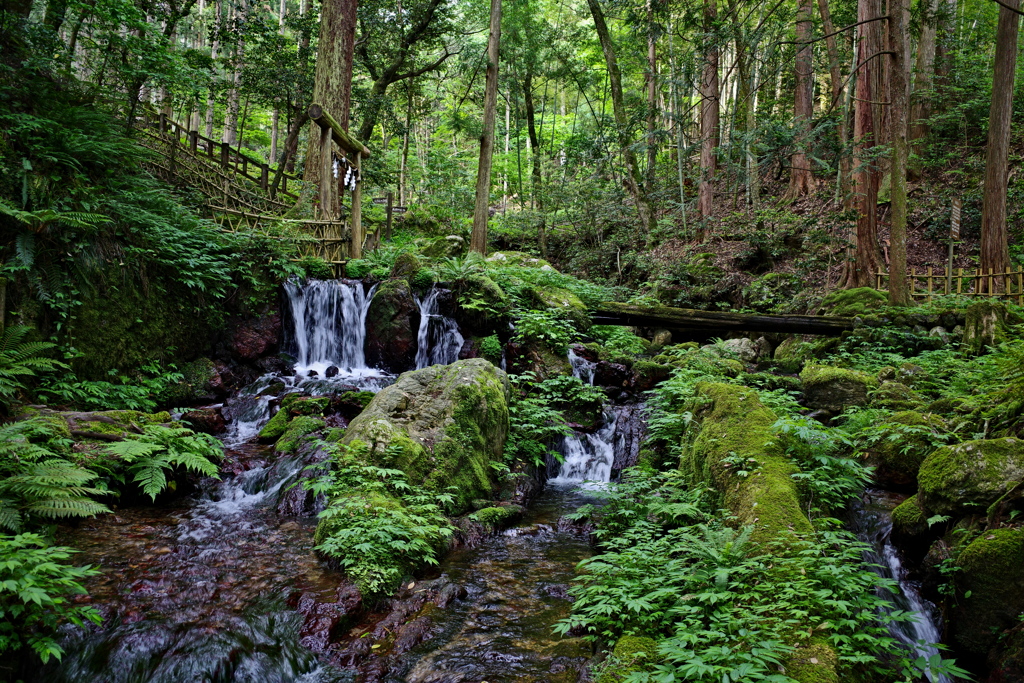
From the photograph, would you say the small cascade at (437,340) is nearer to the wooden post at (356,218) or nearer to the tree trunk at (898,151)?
the wooden post at (356,218)

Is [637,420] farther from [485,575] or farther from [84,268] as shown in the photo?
[84,268]

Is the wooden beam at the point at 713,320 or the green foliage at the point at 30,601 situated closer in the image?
the green foliage at the point at 30,601

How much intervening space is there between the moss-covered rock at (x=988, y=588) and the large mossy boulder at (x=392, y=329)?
9862 mm

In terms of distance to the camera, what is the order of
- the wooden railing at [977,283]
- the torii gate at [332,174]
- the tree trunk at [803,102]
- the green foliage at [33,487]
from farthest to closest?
the tree trunk at [803,102] → the torii gate at [332,174] → the wooden railing at [977,283] → the green foliage at [33,487]

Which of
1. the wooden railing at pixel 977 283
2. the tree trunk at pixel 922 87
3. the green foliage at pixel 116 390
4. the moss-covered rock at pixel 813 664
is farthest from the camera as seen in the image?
the tree trunk at pixel 922 87

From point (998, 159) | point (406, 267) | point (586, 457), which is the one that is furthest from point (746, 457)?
point (998, 159)

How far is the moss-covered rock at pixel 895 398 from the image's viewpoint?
6.92 m

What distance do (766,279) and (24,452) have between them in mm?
16894

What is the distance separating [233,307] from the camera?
36.9 ft

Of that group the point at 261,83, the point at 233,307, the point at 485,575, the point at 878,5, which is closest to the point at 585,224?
the point at 878,5

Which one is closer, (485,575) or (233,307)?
(485,575)

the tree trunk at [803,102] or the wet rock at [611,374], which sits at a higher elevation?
the tree trunk at [803,102]

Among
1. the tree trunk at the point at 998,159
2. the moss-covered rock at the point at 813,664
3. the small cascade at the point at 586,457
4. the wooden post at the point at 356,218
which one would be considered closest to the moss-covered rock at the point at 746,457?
the moss-covered rock at the point at 813,664

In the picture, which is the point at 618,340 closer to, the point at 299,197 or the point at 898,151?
the point at 898,151
